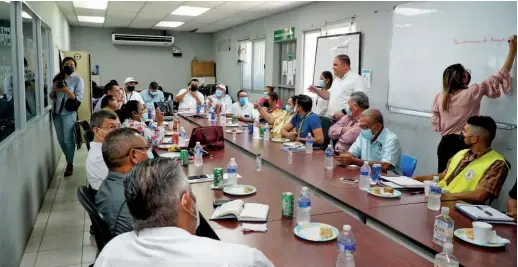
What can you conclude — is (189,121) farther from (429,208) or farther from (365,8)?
(429,208)

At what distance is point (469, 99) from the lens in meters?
3.84

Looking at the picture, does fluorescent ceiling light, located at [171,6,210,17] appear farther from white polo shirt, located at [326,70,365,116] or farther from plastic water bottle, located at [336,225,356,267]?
plastic water bottle, located at [336,225,356,267]

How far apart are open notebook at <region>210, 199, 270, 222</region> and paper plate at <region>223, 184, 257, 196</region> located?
282 millimetres

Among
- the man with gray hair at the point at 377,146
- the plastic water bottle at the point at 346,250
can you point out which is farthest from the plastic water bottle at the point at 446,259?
the man with gray hair at the point at 377,146

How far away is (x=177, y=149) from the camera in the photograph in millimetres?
3904

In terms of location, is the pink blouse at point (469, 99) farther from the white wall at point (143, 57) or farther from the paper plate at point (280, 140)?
the white wall at point (143, 57)

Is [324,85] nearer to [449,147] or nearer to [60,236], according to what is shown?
[449,147]

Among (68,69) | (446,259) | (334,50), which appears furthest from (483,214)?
(68,69)

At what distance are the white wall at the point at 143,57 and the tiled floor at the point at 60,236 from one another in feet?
25.5

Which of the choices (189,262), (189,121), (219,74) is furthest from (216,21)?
(189,262)

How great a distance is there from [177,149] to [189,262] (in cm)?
291

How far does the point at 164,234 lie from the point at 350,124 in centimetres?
381

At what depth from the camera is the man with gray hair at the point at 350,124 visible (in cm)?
395

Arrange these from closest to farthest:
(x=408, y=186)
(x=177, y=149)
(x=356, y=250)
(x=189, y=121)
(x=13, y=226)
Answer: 1. (x=356, y=250)
2. (x=408, y=186)
3. (x=13, y=226)
4. (x=177, y=149)
5. (x=189, y=121)
